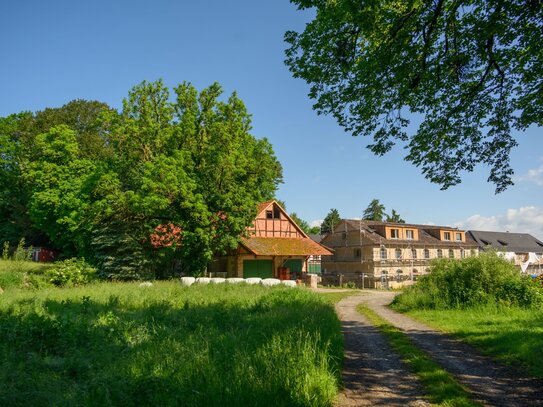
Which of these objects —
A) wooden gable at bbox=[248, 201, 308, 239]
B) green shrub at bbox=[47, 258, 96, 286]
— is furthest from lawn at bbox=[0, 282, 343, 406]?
wooden gable at bbox=[248, 201, 308, 239]

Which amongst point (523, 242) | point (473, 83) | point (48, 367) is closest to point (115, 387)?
point (48, 367)

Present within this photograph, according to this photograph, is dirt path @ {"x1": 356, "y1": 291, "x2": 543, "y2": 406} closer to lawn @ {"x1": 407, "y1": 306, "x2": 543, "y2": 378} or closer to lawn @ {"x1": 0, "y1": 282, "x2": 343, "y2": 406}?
lawn @ {"x1": 407, "y1": 306, "x2": 543, "y2": 378}

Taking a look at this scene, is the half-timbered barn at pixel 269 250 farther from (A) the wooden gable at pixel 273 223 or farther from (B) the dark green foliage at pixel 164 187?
(B) the dark green foliage at pixel 164 187

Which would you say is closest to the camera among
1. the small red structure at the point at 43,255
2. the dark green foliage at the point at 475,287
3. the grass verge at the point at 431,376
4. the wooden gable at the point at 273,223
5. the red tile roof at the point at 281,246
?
the grass verge at the point at 431,376

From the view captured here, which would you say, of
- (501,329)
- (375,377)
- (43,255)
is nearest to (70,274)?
(43,255)

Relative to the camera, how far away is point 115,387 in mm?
5410

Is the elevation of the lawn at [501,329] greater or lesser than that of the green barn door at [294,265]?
lesser

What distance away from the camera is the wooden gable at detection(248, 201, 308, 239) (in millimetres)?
36438

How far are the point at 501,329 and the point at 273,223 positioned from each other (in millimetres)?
26866

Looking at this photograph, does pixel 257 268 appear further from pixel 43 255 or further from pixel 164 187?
pixel 43 255

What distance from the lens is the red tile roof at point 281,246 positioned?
32.7m

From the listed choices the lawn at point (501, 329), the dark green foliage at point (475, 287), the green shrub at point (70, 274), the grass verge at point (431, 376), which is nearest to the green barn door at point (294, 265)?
the green shrub at point (70, 274)

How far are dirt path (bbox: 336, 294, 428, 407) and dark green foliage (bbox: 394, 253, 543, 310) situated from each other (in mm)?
6762

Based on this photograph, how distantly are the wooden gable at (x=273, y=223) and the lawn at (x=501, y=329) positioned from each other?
70.6 feet
